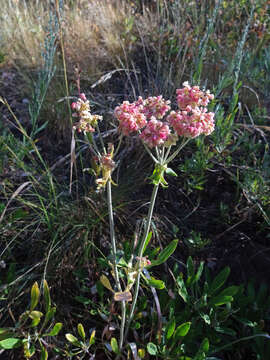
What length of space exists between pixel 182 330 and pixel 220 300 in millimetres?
235

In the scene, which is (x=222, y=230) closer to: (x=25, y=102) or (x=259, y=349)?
(x=259, y=349)

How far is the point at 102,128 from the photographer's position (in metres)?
2.56

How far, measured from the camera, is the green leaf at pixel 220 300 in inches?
58.5

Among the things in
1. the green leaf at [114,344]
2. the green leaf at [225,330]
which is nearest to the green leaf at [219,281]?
the green leaf at [225,330]

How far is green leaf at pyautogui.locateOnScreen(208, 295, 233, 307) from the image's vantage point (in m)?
1.49

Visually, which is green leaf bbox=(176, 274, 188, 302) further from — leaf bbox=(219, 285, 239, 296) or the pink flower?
the pink flower

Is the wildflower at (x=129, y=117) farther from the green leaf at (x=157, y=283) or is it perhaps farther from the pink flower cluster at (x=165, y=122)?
the green leaf at (x=157, y=283)

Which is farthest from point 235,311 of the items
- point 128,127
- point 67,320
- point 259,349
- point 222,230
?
point 128,127

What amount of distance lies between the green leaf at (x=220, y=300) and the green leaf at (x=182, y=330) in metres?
0.21

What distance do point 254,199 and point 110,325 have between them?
1055 mm

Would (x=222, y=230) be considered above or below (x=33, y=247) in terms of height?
below

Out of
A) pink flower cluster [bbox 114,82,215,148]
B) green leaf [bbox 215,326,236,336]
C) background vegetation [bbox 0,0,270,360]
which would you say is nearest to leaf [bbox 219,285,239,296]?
background vegetation [bbox 0,0,270,360]

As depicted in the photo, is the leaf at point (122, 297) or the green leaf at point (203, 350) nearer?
the leaf at point (122, 297)

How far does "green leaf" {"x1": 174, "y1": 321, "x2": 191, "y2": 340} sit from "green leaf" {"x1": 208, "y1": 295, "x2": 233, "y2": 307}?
0.21 metres
